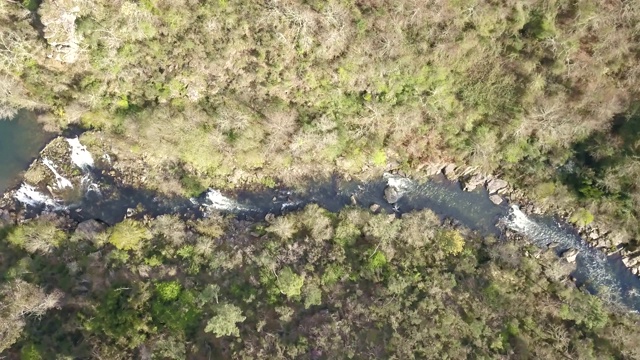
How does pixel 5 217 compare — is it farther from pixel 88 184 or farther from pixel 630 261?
pixel 630 261

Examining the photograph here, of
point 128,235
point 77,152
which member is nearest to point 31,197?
point 77,152

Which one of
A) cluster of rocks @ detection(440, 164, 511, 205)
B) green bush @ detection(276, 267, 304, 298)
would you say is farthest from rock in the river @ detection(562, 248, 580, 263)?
green bush @ detection(276, 267, 304, 298)

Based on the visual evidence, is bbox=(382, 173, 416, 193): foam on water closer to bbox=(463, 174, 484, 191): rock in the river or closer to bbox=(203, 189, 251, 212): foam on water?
bbox=(463, 174, 484, 191): rock in the river

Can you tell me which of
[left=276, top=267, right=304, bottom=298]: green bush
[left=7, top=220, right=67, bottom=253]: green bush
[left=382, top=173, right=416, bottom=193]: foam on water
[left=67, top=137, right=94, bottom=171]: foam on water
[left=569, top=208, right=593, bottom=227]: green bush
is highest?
[left=569, top=208, right=593, bottom=227]: green bush

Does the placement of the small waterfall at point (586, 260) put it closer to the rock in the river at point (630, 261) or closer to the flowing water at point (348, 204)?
the flowing water at point (348, 204)

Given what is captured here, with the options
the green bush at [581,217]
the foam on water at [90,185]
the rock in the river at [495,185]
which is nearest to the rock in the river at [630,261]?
the green bush at [581,217]

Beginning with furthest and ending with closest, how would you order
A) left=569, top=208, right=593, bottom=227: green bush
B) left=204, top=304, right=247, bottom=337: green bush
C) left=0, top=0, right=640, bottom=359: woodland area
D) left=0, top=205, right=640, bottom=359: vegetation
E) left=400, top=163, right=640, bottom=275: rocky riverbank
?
1. left=400, top=163, right=640, bottom=275: rocky riverbank
2. left=569, top=208, right=593, bottom=227: green bush
3. left=0, top=0, right=640, bottom=359: woodland area
4. left=0, top=205, right=640, bottom=359: vegetation
5. left=204, top=304, right=247, bottom=337: green bush
